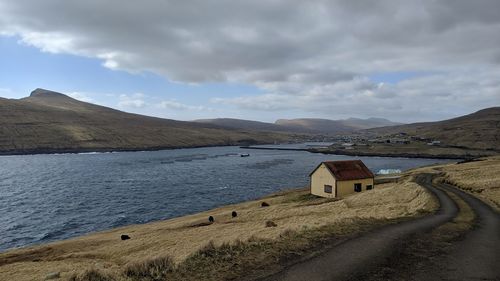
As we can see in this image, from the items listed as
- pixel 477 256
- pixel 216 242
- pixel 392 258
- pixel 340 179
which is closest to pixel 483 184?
pixel 340 179

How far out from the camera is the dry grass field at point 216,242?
1756cm

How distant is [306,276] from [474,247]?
11571 millimetres

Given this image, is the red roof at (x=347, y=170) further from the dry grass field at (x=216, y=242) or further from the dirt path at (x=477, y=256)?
the dirt path at (x=477, y=256)

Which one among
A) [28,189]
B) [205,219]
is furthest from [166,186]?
[205,219]

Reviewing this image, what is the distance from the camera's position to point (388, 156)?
192 metres

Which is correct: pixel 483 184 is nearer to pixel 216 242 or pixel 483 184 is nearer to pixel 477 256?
pixel 477 256

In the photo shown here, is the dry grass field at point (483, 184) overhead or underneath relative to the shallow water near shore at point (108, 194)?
overhead

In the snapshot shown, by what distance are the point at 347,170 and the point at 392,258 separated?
49178mm

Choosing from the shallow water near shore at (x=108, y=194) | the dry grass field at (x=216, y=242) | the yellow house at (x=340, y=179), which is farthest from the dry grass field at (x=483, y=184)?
the shallow water near shore at (x=108, y=194)

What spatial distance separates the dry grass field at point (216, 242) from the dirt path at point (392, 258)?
183cm

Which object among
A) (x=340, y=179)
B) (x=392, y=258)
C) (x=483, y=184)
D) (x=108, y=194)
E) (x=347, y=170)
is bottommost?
(x=108, y=194)

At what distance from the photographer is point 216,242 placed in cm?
2127

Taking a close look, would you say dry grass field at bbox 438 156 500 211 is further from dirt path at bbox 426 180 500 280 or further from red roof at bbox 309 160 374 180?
red roof at bbox 309 160 374 180

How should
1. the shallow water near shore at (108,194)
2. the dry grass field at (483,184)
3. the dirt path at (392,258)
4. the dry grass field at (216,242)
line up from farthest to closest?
the shallow water near shore at (108,194) → the dry grass field at (483,184) → the dry grass field at (216,242) → the dirt path at (392,258)
